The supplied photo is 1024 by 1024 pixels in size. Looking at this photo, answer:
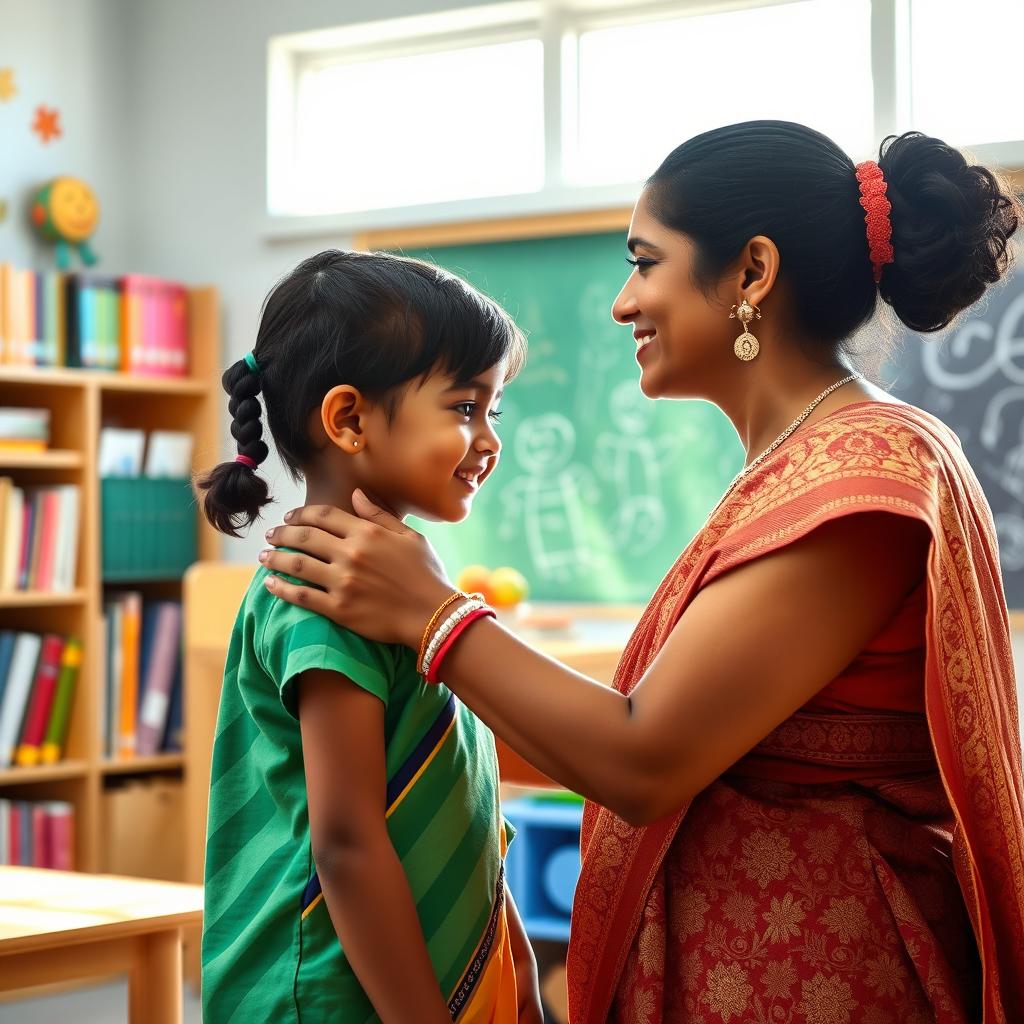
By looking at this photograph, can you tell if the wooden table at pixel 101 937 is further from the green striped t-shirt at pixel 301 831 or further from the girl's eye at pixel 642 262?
the girl's eye at pixel 642 262

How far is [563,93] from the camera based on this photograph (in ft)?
13.0

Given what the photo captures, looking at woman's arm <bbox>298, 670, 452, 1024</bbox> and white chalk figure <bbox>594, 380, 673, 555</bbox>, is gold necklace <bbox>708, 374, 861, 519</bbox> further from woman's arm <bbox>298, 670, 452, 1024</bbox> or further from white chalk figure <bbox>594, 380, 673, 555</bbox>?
white chalk figure <bbox>594, 380, 673, 555</bbox>

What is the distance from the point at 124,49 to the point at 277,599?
3910mm

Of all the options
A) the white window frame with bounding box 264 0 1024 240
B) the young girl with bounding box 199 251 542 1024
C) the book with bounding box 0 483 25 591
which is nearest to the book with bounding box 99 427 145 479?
the book with bounding box 0 483 25 591

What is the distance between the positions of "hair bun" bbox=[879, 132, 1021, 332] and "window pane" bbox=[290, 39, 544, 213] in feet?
9.32

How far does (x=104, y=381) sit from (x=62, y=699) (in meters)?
0.95

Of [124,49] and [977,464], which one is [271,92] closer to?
[124,49]

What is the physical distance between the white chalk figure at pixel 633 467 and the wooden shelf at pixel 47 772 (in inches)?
67.7

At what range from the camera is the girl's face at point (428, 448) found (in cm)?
124

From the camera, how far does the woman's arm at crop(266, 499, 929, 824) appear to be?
104 cm

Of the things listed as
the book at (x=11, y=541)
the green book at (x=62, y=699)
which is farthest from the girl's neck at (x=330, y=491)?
the green book at (x=62, y=699)

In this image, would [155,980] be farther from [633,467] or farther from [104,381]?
[104,381]

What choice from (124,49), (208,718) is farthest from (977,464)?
(124,49)

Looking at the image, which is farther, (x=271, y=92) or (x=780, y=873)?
(x=271, y=92)
